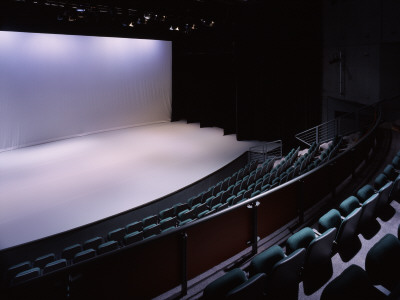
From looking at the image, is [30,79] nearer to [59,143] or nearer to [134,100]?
[59,143]

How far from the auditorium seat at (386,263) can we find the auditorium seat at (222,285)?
0.99 metres

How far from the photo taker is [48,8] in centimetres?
1043

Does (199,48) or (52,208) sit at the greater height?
(199,48)

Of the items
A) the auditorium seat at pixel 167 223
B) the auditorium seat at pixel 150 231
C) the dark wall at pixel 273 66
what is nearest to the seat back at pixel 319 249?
the auditorium seat at pixel 150 231

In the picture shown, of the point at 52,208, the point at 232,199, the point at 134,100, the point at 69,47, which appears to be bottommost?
the point at 52,208

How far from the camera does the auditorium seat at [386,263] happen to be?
8.61ft

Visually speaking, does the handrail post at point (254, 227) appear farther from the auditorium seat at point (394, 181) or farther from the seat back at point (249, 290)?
the auditorium seat at point (394, 181)

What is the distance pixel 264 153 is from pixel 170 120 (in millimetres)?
8022

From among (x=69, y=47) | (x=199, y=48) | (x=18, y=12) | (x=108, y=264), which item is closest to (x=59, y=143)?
(x=69, y=47)

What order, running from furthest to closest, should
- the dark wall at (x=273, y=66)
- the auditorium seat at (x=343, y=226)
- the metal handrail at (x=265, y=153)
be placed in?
the dark wall at (x=273, y=66) < the metal handrail at (x=265, y=153) < the auditorium seat at (x=343, y=226)

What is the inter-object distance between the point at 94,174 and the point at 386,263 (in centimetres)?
910

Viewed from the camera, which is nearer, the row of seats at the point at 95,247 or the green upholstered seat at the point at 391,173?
the green upholstered seat at the point at 391,173

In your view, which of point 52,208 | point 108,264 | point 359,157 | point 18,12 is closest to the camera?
point 108,264

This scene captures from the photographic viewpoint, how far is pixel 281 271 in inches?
100
